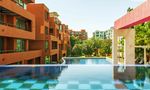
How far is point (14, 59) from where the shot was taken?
20375 mm

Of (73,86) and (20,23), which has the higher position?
(20,23)

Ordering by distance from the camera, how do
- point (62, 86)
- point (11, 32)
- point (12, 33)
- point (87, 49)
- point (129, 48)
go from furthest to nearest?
point (87, 49) → point (129, 48) → point (12, 33) → point (11, 32) → point (62, 86)

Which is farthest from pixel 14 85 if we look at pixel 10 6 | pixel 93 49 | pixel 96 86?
pixel 93 49

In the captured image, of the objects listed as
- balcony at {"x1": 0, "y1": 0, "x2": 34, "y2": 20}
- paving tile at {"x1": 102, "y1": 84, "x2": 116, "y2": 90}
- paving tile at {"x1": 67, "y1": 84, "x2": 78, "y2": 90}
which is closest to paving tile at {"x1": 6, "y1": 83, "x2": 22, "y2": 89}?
paving tile at {"x1": 67, "y1": 84, "x2": 78, "y2": 90}

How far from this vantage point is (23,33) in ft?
79.5

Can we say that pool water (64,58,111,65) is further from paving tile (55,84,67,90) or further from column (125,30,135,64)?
paving tile (55,84,67,90)

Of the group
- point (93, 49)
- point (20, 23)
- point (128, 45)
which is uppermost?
point (20, 23)

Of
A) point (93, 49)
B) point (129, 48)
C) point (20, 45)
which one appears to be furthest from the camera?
point (93, 49)

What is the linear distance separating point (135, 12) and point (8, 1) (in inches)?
398

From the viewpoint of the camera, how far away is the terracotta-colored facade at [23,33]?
1958 cm

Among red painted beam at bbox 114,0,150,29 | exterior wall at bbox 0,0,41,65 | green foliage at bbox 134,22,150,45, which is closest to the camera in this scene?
red painted beam at bbox 114,0,150,29

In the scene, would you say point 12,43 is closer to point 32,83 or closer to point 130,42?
point 130,42

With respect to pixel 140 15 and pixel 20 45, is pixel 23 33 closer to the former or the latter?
pixel 20 45

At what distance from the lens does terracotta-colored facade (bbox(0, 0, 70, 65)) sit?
19577mm
